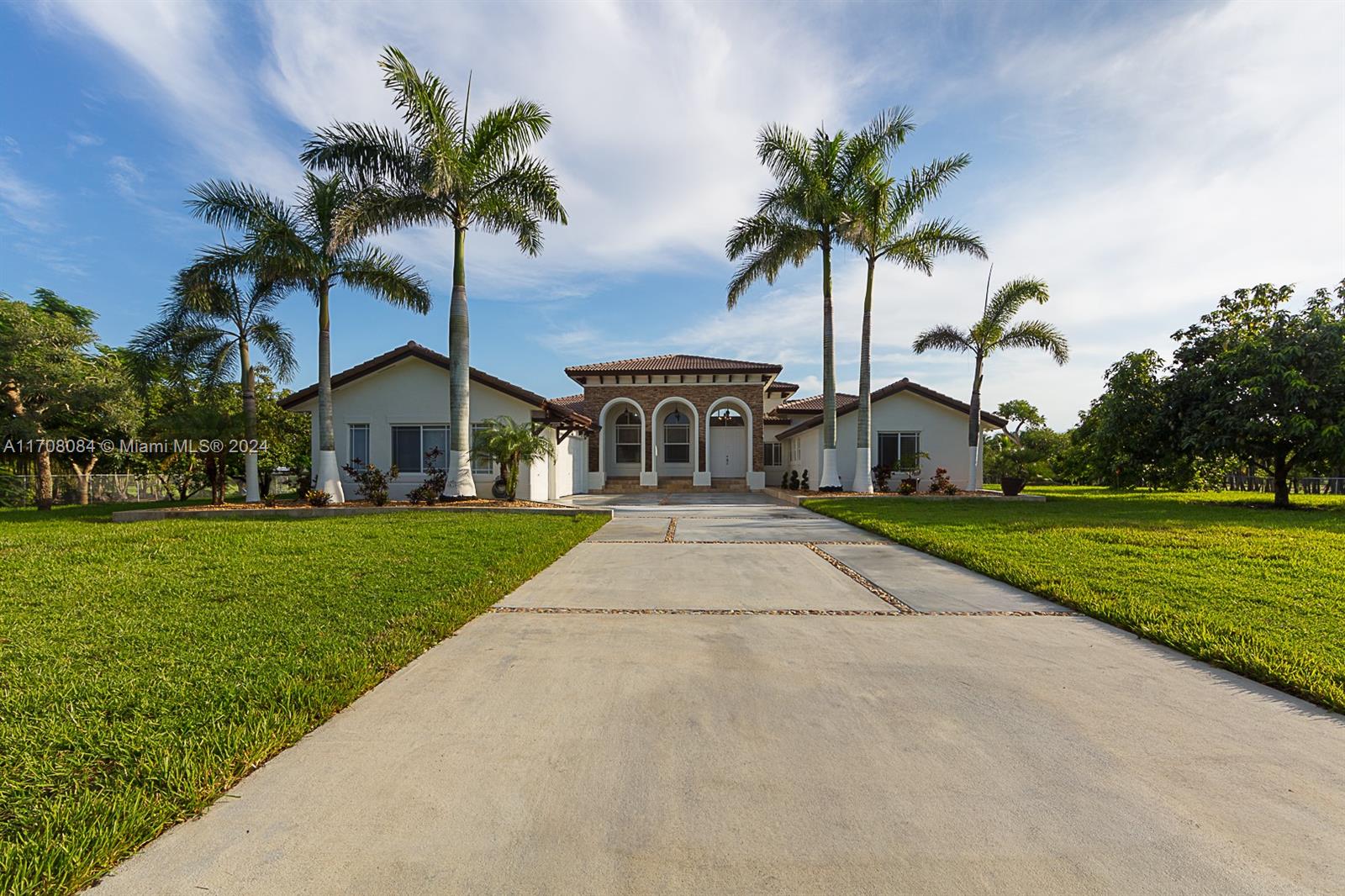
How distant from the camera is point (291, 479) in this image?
23.7 meters

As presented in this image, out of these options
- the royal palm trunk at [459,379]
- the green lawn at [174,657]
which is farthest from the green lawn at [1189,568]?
the royal palm trunk at [459,379]

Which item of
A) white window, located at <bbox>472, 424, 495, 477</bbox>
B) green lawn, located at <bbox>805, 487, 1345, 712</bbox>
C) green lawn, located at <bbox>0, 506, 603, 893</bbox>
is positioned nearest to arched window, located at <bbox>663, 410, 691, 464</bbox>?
white window, located at <bbox>472, 424, 495, 477</bbox>

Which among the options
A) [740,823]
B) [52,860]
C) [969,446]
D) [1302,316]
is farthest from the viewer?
[969,446]

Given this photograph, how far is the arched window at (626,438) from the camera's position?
26.6 m

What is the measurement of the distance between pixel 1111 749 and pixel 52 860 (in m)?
4.05

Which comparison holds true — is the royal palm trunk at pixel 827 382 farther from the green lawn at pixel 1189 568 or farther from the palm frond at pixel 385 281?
the palm frond at pixel 385 281

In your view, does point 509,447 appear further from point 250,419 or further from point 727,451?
point 727,451

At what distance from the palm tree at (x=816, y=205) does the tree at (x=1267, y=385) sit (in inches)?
377

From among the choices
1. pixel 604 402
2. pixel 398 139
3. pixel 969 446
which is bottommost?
pixel 969 446

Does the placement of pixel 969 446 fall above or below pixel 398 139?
below

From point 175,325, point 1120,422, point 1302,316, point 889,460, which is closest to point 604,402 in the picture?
point 889,460

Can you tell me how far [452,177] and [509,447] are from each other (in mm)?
6489

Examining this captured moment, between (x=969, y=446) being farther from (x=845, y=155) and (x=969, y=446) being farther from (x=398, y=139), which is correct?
(x=398, y=139)

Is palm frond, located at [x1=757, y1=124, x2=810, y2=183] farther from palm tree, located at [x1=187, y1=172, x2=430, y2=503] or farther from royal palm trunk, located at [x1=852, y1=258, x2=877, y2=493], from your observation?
palm tree, located at [x1=187, y1=172, x2=430, y2=503]
